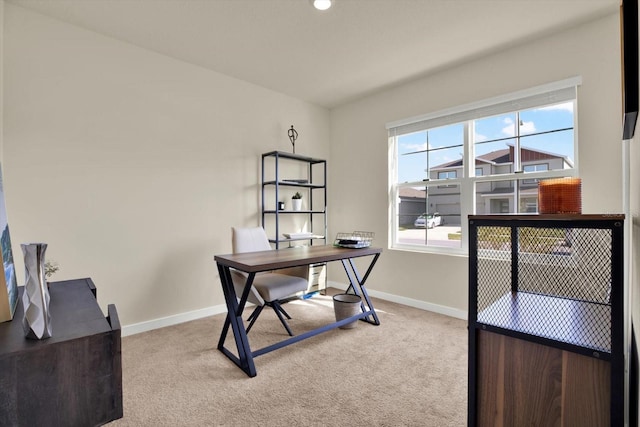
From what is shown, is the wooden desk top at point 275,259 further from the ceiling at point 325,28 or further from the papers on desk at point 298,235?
the ceiling at point 325,28

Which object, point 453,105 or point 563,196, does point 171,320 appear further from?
point 453,105

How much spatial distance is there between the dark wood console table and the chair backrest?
76.6 inches

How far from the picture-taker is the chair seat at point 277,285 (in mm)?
2463

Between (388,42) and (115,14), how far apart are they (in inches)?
85.1

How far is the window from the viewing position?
105 inches

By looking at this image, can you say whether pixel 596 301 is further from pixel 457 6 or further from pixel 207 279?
pixel 207 279

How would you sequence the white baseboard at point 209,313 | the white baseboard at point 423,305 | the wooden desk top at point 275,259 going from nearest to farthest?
1. the wooden desk top at point 275,259
2. the white baseboard at point 209,313
3. the white baseboard at point 423,305

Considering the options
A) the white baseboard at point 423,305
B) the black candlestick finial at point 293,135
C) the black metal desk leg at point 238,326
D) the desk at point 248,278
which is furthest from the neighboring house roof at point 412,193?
the black metal desk leg at point 238,326

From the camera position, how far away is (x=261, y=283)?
8.37 ft

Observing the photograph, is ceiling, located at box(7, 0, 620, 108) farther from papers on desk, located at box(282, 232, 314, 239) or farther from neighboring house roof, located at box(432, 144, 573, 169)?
papers on desk, located at box(282, 232, 314, 239)

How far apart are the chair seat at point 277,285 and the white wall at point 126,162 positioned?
0.91 metres

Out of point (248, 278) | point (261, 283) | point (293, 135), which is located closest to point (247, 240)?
point (261, 283)

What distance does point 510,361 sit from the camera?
3.49ft

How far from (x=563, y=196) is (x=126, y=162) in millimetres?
3075
